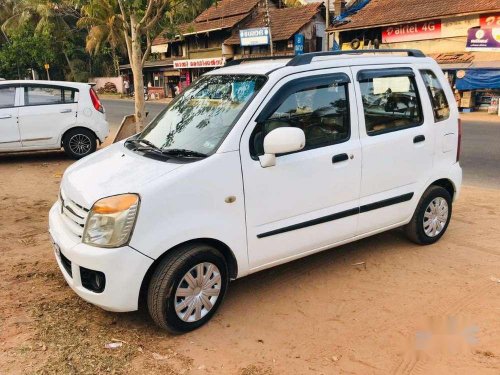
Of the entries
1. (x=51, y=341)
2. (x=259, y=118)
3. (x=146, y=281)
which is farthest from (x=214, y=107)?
(x=51, y=341)

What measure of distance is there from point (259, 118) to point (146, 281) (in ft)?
4.78

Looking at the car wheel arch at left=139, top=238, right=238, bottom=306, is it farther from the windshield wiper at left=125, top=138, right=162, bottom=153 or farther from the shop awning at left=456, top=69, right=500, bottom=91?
the shop awning at left=456, top=69, right=500, bottom=91

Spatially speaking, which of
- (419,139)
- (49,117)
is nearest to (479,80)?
(49,117)

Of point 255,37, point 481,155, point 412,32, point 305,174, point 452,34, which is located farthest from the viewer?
point 255,37

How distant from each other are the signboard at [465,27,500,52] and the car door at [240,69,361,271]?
21.3 meters

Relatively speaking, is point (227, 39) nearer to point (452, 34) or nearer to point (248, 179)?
point (452, 34)

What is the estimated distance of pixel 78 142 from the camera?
999cm

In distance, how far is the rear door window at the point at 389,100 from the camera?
4219 millimetres

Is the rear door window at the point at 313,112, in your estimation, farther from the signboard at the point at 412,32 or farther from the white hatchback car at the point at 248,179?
the signboard at the point at 412,32

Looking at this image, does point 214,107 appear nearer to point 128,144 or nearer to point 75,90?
point 128,144

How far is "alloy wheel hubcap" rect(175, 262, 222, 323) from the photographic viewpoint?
3373 mm

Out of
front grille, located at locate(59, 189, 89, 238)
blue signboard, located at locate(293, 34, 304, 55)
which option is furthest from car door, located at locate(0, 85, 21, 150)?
blue signboard, located at locate(293, 34, 304, 55)

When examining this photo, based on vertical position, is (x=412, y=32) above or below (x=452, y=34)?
above

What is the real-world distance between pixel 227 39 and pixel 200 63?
9.93 ft
